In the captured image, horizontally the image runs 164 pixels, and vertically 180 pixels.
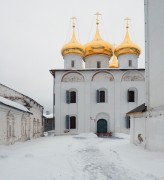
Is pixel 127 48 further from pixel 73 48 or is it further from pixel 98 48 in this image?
pixel 73 48

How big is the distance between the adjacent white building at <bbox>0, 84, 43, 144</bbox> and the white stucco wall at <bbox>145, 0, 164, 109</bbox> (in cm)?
765

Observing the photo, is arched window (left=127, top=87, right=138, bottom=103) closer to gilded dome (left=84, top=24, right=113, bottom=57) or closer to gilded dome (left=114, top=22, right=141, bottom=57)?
gilded dome (left=114, top=22, right=141, bottom=57)

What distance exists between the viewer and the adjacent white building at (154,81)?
10234 mm

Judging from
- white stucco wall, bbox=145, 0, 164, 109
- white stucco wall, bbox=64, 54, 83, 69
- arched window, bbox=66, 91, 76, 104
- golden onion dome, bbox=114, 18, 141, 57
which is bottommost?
arched window, bbox=66, 91, 76, 104

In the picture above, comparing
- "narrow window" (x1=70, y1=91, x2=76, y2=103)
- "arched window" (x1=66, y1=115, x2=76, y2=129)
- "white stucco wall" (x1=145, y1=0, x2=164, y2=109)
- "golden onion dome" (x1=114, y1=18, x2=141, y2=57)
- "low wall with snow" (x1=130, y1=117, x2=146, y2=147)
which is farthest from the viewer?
"golden onion dome" (x1=114, y1=18, x2=141, y2=57)

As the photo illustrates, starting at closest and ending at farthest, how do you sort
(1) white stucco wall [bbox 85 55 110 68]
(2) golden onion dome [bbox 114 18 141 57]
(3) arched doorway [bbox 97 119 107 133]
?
1. (3) arched doorway [bbox 97 119 107 133]
2. (2) golden onion dome [bbox 114 18 141 57]
3. (1) white stucco wall [bbox 85 55 110 68]

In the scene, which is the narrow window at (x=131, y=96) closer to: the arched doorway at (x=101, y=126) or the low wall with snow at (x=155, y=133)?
the arched doorway at (x=101, y=126)

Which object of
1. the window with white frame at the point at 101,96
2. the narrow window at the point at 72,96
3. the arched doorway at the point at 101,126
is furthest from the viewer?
the narrow window at the point at 72,96

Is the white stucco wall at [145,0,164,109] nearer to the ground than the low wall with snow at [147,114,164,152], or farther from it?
farther from it

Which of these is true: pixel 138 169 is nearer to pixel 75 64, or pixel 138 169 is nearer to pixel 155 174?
pixel 155 174

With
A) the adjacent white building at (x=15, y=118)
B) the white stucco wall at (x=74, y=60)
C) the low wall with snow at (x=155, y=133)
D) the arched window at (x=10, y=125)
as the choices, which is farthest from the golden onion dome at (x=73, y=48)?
the low wall with snow at (x=155, y=133)

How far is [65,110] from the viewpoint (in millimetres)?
25906

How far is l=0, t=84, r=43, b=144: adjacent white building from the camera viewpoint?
530 inches

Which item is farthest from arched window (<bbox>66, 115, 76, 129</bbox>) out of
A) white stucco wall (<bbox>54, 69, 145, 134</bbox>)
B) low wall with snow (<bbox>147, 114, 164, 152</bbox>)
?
low wall with snow (<bbox>147, 114, 164, 152</bbox>)
